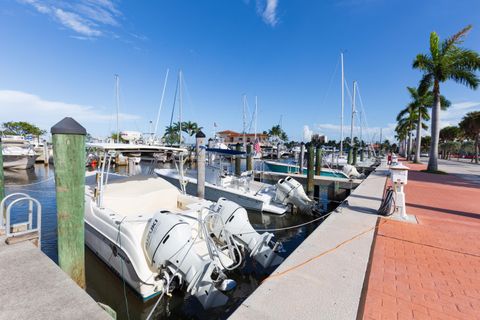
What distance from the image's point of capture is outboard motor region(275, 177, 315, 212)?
1037 cm

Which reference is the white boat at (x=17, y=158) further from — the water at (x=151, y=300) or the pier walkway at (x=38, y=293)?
the pier walkway at (x=38, y=293)

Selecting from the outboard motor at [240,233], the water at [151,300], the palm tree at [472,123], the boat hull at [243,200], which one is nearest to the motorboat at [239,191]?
the boat hull at [243,200]

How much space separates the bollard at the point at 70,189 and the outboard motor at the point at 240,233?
2580 mm

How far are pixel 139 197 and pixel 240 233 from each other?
9.50ft

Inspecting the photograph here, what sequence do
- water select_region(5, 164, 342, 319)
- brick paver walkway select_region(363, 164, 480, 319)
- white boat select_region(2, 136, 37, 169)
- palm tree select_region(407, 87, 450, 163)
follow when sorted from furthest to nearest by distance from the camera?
palm tree select_region(407, 87, 450, 163) < white boat select_region(2, 136, 37, 169) < water select_region(5, 164, 342, 319) < brick paver walkway select_region(363, 164, 480, 319)

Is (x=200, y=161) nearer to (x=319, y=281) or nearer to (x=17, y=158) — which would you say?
(x=319, y=281)

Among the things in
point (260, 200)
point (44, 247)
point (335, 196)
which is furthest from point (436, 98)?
point (44, 247)

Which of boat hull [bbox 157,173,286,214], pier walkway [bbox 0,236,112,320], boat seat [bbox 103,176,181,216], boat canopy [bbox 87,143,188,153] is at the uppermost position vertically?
boat canopy [bbox 87,143,188,153]

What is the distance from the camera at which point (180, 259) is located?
412 cm

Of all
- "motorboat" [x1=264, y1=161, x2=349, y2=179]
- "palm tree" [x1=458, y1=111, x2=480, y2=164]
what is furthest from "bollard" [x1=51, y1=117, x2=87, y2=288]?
"palm tree" [x1=458, y1=111, x2=480, y2=164]

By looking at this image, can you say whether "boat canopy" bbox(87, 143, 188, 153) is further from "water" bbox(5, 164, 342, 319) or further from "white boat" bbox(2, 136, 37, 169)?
"white boat" bbox(2, 136, 37, 169)

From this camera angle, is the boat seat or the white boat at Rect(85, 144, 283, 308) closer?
the white boat at Rect(85, 144, 283, 308)

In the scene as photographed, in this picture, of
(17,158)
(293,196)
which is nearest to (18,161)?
(17,158)

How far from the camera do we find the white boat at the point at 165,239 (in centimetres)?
414
